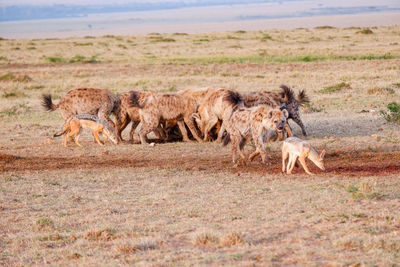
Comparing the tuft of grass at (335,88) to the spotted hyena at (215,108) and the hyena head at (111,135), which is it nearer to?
the spotted hyena at (215,108)

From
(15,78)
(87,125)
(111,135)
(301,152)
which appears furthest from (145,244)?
(15,78)

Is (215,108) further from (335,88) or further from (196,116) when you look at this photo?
(335,88)

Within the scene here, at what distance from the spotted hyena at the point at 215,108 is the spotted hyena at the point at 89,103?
179 cm

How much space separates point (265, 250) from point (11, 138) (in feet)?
30.1

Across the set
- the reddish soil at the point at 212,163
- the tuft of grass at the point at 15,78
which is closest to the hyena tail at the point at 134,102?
the reddish soil at the point at 212,163

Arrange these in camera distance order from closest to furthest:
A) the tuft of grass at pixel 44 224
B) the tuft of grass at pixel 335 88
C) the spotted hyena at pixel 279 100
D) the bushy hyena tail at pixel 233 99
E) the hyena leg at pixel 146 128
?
the tuft of grass at pixel 44 224 < the bushy hyena tail at pixel 233 99 < the spotted hyena at pixel 279 100 < the hyena leg at pixel 146 128 < the tuft of grass at pixel 335 88

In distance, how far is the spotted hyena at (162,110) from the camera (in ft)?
41.9

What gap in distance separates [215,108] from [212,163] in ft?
7.03

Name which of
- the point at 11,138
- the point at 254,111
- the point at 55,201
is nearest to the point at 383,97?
the point at 254,111

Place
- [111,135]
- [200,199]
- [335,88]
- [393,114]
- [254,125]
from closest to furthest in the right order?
[200,199] < [254,125] < [111,135] < [393,114] < [335,88]

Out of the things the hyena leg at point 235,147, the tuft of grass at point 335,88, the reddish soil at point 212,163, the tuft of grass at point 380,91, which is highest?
the hyena leg at point 235,147

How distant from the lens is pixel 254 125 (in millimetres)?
10250

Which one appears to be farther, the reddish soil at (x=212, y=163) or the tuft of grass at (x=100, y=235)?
the reddish soil at (x=212, y=163)

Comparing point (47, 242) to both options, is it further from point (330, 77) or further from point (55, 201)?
point (330, 77)
